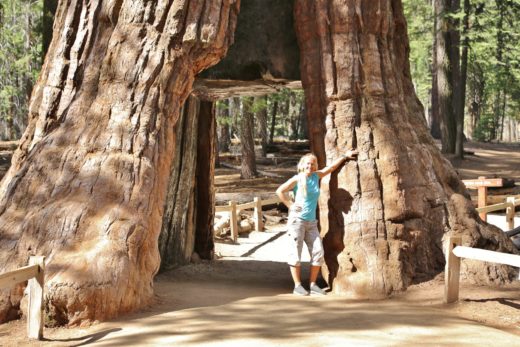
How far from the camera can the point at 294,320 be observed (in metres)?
6.03

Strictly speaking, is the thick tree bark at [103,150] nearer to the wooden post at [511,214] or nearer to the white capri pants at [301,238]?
the white capri pants at [301,238]

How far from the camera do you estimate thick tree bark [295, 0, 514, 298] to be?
7.91 m

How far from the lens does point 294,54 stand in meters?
9.50

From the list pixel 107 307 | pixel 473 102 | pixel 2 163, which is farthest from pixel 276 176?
pixel 473 102

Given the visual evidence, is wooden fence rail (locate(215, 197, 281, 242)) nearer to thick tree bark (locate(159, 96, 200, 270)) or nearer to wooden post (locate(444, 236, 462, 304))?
thick tree bark (locate(159, 96, 200, 270))

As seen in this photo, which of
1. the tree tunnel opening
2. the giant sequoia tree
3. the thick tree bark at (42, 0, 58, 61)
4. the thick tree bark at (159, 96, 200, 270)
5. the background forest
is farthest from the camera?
the background forest

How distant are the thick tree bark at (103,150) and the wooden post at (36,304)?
33 cm

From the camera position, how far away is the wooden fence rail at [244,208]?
1438 cm

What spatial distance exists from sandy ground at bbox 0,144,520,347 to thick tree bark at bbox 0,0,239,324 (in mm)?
439

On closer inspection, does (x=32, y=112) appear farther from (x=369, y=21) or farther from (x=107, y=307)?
(x=369, y=21)

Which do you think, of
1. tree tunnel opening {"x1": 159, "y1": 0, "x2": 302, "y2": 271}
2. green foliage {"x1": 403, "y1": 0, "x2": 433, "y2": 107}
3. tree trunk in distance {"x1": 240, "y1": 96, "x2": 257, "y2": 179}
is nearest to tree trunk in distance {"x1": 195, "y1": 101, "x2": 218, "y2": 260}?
tree tunnel opening {"x1": 159, "y1": 0, "x2": 302, "y2": 271}

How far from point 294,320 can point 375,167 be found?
9.59 ft

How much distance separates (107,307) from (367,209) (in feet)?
11.8

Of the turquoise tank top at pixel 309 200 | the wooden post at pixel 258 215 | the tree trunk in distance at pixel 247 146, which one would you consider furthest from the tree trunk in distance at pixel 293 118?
the turquoise tank top at pixel 309 200
